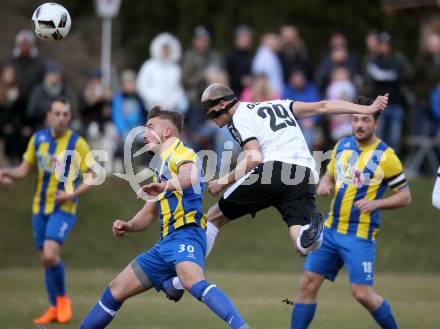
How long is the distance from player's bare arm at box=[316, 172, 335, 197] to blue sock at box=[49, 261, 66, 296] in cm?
307

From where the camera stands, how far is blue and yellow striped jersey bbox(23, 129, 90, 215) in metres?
11.0

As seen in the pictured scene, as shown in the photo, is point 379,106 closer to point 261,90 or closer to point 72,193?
point 72,193

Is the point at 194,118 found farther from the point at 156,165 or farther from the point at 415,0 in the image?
the point at 156,165

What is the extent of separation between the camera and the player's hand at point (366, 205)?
9.12 metres

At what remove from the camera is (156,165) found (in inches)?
333

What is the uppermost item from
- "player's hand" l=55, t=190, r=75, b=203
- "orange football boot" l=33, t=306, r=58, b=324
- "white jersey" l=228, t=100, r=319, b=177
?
"white jersey" l=228, t=100, r=319, b=177

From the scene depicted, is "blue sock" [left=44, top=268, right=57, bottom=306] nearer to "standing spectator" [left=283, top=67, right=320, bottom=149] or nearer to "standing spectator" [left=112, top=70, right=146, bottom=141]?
"standing spectator" [left=112, top=70, right=146, bottom=141]

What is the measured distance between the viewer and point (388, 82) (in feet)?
55.7

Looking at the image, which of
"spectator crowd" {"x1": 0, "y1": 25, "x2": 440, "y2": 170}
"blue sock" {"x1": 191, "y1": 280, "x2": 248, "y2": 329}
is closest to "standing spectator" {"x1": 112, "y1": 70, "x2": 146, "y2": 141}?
"spectator crowd" {"x1": 0, "y1": 25, "x2": 440, "y2": 170}

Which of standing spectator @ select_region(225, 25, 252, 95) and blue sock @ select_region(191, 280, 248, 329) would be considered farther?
standing spectator @ select_region(225, 25, 252, 95)

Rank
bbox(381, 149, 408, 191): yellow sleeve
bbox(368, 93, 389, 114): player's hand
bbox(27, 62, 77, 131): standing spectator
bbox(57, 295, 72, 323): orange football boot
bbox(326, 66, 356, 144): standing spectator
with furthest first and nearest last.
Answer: bbox(326, 66, 356, 144): standing spectator < bbox(27, 62, 77, 131): standing spectator < bbox(57, 295, 72, 323): orange football boot < bbox(381, 149, 408, 191): yellow sleeve < bbox(368, 93, 389, 114): player's hand

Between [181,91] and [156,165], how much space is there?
898 cm

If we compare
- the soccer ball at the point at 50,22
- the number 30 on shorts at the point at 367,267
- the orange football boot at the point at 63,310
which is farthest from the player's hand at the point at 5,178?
the number 30 on shorts at the point at 367,267

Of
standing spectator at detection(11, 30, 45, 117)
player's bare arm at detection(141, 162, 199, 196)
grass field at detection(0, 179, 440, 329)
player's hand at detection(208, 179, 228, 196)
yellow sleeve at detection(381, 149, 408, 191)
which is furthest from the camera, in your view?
standing spectator at detection(11, 30, 45, 117)
